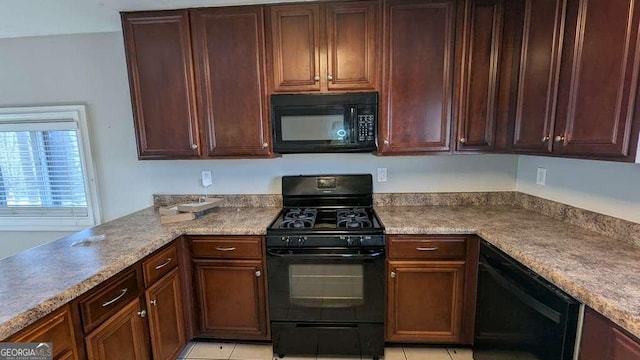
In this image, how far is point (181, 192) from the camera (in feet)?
8.57

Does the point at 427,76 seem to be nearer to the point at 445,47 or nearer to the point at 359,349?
the point at 445,47

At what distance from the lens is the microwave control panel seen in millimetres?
2045

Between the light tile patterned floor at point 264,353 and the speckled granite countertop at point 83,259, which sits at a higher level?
the speckled granite countertop at point 83,259

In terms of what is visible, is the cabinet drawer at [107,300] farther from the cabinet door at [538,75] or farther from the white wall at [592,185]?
the white wall at [592,185]

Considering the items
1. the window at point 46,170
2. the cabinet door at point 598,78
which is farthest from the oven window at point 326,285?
the window at point 46,170

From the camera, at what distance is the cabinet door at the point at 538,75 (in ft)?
5.22

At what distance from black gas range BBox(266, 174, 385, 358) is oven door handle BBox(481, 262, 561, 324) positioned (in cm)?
62

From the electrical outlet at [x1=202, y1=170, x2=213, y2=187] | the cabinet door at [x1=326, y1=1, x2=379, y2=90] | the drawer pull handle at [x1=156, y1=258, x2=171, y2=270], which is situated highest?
the cabinet door at [x1=326, y1=1, x2=379, y2=90]

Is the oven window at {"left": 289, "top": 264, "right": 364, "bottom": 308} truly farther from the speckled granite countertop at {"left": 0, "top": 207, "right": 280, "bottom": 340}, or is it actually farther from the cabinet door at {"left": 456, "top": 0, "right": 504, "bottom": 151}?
the cabinet door at {"left": 456, "top": 0, "right": 504, "bottom": 151}

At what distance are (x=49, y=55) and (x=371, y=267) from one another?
3077 millimetres

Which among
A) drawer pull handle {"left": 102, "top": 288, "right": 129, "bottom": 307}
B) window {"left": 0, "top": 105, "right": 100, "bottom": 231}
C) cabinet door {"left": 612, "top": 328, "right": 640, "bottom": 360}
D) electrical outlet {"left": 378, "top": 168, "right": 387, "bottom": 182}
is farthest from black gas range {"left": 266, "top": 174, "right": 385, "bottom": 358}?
window {"left": 0, "top": 105, "right": 100, "bottom": 231}

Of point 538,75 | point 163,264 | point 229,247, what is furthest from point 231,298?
point 538,75

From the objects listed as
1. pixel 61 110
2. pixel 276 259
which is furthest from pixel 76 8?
pixel 276 259

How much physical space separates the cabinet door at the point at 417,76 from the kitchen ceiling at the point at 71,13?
34.7 inches
